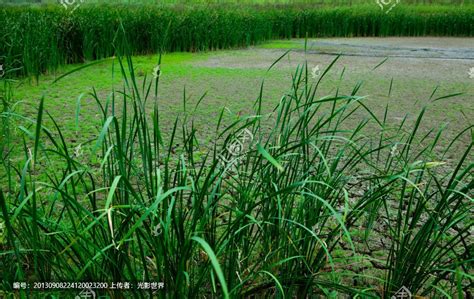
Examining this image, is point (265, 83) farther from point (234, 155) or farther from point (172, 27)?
point (234, 155)

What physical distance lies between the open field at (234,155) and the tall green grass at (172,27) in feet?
0.06

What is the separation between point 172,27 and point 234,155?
318 cm

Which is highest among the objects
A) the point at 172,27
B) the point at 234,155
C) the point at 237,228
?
the point at 172,27

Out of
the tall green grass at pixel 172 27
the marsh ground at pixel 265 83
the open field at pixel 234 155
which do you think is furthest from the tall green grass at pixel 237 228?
the marsh ground at pixel 265 83

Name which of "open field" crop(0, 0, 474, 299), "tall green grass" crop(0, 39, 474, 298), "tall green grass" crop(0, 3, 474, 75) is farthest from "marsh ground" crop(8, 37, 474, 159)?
"tall green grass" crop(0, 39, 474, 298)

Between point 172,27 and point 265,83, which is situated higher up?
point 172,27

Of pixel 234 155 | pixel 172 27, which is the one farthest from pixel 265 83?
pixel 234 155

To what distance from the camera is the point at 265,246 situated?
808mm

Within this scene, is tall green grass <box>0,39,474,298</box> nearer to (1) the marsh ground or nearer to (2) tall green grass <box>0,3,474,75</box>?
(2) tall green grass <box>0,3,474,75</box>

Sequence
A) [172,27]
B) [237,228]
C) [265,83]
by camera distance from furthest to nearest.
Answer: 1. [172,27]
2. [265,83]
3. [237,228]

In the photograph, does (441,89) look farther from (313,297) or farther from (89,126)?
(313,297)

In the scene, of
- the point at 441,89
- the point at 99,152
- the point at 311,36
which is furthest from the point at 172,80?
the point at 311,36

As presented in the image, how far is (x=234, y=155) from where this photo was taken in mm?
857

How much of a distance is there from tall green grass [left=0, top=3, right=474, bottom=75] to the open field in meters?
0.02
